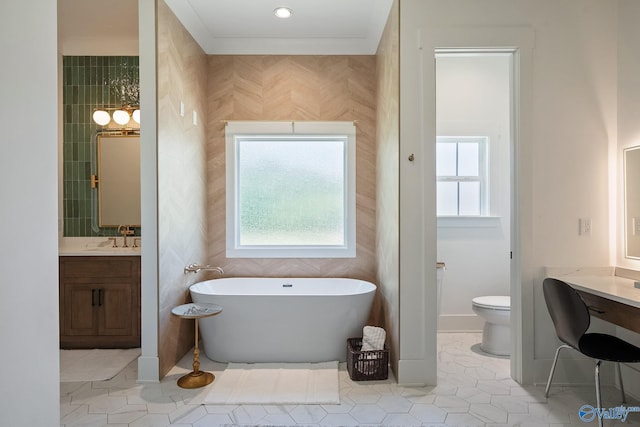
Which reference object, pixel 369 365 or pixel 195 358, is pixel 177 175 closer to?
pixel 195 358

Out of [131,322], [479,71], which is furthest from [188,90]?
[479,71]

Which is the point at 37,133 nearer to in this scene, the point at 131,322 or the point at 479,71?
the point at 131,322

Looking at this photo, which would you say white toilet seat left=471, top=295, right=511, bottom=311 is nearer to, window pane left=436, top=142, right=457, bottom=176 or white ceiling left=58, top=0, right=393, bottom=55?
window pane left=436, top=142, right=457, bottom=176

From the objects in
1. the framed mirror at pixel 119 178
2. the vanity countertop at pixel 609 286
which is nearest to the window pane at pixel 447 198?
the vanity countertop at pixel 609 286

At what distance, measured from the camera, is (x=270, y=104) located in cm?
396

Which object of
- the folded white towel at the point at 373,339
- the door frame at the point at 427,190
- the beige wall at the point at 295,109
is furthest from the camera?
the beige wall at the point at 295,109

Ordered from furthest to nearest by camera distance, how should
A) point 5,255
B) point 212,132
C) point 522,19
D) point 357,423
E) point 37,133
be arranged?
point 212,132 < point 522,19 < point 357,423 < point 37,133 < point 5,255

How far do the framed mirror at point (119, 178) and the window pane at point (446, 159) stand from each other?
9.62ft

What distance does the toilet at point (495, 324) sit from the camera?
3.34 meters

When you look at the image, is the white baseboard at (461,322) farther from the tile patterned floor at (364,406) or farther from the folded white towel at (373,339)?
the folded white towel at (373,339)

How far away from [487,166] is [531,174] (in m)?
1.32

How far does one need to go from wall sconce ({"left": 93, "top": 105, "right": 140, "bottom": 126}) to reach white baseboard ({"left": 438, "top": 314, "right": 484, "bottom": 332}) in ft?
11.6

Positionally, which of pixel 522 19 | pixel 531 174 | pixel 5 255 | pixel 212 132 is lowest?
pixel 5 255

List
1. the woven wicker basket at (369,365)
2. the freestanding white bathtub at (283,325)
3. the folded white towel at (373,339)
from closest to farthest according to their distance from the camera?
the woven wicker basket at (369,365) < the folded white towel at (373,339) < the freestanding white bathtub at (283,325)
